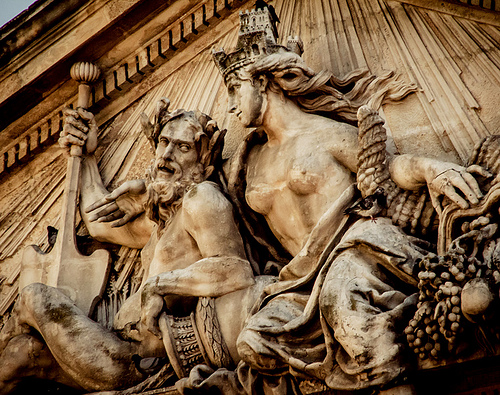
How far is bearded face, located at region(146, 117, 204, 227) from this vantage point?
17.3ft

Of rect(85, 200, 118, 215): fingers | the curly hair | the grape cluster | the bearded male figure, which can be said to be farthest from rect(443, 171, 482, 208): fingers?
rect(85, 200, 118, 215): fingers

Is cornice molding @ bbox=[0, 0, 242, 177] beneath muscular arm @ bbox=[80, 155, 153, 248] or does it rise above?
above

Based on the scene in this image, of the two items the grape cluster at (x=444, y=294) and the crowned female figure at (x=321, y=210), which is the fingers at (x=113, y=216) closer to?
the crowned female figure at (x=321, y=210)

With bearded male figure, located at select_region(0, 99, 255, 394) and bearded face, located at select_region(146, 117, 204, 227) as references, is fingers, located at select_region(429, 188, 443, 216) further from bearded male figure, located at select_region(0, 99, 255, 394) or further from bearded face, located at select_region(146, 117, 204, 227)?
bearded face, located at select_region(146, 117, 204, 227)

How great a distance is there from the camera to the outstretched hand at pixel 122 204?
18.1ft

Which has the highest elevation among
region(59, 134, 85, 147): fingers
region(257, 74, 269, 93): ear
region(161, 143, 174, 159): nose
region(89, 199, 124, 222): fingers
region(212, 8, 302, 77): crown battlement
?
region(212, 8, 302, 77): crown battlement

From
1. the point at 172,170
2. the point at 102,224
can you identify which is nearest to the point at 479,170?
the point at 172,170

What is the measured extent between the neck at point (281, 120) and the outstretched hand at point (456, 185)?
97 centimetres

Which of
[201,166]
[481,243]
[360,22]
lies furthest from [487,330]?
[360,22]

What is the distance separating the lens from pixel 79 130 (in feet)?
19.9

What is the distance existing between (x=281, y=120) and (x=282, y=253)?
27.9 inches

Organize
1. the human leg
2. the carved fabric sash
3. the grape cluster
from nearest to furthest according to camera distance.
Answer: the grape cluster < the carved fabric sash < the human leg

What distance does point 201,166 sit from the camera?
5355 mm

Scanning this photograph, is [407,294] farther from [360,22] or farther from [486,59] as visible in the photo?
[360,22]
